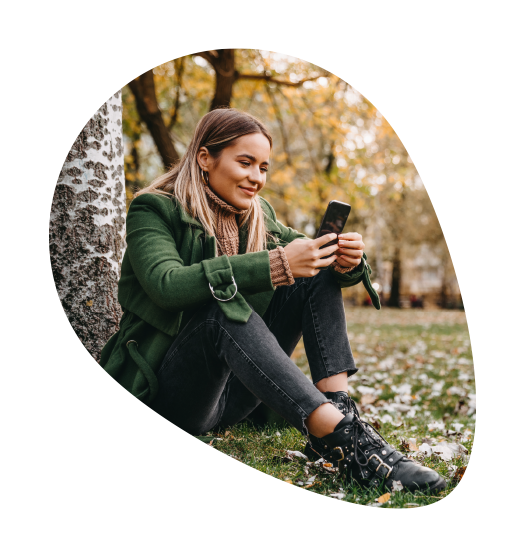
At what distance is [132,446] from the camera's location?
1892mm

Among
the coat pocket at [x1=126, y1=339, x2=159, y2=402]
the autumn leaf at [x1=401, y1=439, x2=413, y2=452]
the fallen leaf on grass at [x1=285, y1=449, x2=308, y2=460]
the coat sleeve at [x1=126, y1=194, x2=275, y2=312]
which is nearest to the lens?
the coat sleeve at [x1=126, y1=194, x2=275, y2=312]

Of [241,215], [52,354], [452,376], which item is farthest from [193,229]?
[452,376]

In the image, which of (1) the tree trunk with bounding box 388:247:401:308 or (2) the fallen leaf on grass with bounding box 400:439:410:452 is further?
(1) the tree trunk with bounding box 388:247:401:308

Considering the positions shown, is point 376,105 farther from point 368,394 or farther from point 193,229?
point 368,394

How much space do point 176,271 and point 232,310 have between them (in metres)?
0.23

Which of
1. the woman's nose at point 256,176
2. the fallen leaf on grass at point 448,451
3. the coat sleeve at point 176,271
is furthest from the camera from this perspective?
the fallen leaf on grass at point 448,451

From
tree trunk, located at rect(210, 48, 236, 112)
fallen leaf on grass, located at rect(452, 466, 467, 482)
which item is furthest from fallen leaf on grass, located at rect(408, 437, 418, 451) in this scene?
tree trunk, located at rect(210, 48, 236, 112)

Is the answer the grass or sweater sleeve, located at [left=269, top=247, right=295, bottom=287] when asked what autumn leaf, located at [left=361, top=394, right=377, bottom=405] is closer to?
the grass

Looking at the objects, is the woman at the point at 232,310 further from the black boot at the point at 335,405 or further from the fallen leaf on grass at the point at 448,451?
the fallen leaf on grass at the point at 448,451

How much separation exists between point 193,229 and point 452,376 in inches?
130

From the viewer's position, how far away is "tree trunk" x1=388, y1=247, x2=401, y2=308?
14.2 meters

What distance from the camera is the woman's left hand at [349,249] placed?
1.94 metres

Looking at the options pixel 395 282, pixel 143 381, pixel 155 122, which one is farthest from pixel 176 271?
pixel 395 282

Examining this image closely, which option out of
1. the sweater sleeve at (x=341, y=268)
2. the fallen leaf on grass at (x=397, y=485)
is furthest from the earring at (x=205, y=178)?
the fallen leaf on grass at (x=397, y=485)
